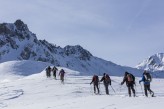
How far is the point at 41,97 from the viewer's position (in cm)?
3691

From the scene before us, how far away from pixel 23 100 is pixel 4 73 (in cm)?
5915

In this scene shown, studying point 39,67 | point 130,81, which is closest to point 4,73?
point 39,67

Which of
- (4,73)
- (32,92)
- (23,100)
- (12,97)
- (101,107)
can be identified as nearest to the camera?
(101,107)

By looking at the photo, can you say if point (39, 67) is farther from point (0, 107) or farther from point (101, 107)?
point (101, 107)

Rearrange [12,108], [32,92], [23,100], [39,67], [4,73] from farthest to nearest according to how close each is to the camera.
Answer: [39,67] → [4,73] → [32,92] → [23,100] → [12,108]

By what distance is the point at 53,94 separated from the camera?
38.9 metres

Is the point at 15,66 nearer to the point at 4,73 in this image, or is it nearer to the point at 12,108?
the point at 4,73

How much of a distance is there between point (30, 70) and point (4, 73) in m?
6.10

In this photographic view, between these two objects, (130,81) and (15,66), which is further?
(15,66)

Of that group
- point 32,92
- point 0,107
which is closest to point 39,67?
point 32,92

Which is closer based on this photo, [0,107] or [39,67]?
[0,107]

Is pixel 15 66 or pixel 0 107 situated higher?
pixel 15 66

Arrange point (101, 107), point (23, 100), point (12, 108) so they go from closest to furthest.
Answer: point (101, 107) → point (12, 108) → point (23, 100)

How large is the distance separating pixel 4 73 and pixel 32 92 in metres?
53.3
